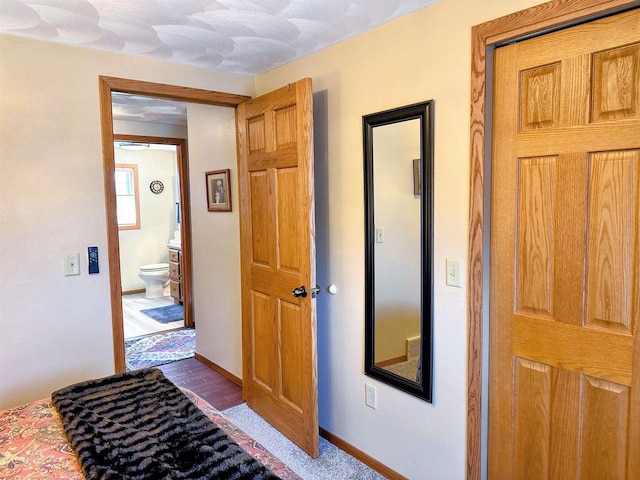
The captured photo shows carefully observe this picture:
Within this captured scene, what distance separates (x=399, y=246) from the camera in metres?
2.19

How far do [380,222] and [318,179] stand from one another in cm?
55

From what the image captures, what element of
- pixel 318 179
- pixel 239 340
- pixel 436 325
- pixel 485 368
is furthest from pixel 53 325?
pixel 485 368

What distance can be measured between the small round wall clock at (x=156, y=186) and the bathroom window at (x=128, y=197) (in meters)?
0.24

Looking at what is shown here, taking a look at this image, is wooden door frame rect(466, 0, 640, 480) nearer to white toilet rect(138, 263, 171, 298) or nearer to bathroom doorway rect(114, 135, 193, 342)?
bathroom doorway rect(114, 135, 193, 342)

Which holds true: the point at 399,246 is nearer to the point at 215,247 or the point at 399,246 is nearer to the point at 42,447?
the point at 42,447

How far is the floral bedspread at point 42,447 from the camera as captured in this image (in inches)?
52.1

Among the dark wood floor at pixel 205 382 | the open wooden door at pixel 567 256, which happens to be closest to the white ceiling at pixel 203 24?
the open wooden door at pixel 567 256

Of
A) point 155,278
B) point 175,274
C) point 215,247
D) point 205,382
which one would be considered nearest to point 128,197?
point 155,278

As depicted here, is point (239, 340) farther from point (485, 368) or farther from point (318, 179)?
point (485, 368)

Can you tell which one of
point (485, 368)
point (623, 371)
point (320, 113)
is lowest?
point (485, 368)

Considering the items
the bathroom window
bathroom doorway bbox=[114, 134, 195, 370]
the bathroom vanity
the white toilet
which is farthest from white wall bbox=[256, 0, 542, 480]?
the bathroom window

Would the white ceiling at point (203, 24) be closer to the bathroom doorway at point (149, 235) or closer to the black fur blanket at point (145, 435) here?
the black fur blanket at point (145, 435)

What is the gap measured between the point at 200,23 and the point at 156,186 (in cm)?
526

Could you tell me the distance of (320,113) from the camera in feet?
8.44
